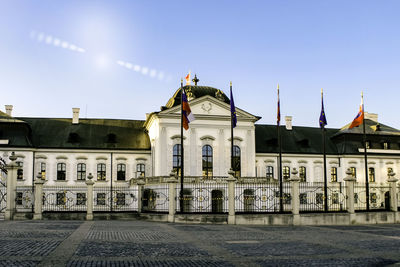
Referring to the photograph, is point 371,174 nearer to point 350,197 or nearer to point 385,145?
point 385,145

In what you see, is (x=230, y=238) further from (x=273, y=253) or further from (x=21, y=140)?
(x=21, y=140)

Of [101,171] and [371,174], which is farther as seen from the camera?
[371,174]

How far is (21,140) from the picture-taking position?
44656mm

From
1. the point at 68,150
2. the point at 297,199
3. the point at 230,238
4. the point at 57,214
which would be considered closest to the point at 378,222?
the point at 297,199

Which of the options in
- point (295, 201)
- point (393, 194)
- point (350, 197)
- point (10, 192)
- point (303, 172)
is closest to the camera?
point (295, 201)

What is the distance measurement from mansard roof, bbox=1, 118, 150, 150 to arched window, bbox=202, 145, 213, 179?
7313mm

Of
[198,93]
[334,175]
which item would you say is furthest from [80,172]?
[334,175]

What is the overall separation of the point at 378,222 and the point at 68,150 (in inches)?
1237

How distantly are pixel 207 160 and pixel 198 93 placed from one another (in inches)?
267

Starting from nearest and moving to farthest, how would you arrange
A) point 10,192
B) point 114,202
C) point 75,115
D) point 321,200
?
1. point 10,192
2. point 321,200
3. point 114,202
4. point 75,115

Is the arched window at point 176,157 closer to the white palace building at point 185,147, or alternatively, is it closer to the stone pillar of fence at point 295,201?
the white palace building at point 185,147

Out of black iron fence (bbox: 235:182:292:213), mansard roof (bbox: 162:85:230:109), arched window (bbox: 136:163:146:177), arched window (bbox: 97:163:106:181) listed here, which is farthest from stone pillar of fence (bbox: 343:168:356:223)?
arched window (bbox: 97:163:106:181)

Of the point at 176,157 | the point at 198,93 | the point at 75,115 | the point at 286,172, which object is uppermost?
the point at 198,93

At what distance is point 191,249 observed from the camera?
12359 mm
